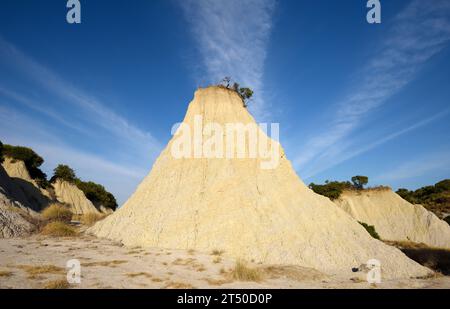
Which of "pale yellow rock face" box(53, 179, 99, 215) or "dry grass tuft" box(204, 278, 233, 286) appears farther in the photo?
"pale yellow rock face" box(53, 179, 99, 215)

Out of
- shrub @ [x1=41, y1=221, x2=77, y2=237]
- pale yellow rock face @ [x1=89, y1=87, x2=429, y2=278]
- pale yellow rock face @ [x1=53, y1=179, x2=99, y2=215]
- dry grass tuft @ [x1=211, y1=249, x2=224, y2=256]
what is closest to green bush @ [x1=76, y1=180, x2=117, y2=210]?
pale yellow rock face @ [x1=53, y1=179, x2=99, y2=215]

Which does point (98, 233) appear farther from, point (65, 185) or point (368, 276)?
point (65, 185)

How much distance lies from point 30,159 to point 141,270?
45.0m

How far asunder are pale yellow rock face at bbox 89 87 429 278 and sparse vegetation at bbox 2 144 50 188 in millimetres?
33698

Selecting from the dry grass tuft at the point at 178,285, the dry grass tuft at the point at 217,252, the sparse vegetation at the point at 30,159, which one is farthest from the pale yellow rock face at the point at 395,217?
the sparse vegetation at the point at 30,159

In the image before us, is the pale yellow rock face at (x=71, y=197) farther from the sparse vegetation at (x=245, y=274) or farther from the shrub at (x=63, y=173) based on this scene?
the sparse vegetation at (x=245, y=274)

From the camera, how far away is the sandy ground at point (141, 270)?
28.6 feet

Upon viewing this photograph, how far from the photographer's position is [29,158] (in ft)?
149

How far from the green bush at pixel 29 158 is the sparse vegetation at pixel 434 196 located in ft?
209

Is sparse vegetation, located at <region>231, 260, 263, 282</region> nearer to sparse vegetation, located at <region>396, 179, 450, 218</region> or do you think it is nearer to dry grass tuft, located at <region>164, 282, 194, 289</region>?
dry grass tuft, located at <region>164, 282, 194, 289</region>

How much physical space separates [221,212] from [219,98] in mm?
9259

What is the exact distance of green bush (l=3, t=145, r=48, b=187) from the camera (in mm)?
43975

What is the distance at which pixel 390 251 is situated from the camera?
14180 millimetres

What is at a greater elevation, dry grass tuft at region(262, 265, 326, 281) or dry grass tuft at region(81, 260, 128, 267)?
dry grass tuft at region(81, 260, 128, 267)
